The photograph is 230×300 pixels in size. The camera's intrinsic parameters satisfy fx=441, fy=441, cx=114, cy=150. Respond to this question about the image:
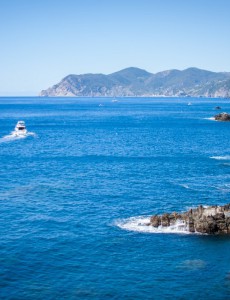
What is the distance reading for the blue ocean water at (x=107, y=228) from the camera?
157 ft

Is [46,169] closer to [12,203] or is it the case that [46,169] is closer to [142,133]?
[12,203]

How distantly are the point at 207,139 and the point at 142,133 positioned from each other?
1431 inches

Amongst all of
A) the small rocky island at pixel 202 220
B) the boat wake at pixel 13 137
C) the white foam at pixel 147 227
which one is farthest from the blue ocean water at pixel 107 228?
the boat wake at pixel 13 137

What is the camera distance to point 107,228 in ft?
214

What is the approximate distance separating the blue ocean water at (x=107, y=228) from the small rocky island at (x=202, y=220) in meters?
1.70

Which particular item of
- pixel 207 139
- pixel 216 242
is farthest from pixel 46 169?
pixel 207 139

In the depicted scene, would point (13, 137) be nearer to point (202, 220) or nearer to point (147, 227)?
point (147, 227)

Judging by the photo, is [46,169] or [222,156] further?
[222,156]

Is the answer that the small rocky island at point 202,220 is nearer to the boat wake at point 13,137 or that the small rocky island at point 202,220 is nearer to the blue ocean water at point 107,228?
the blue ocean water at point 107,228

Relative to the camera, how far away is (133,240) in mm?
60312

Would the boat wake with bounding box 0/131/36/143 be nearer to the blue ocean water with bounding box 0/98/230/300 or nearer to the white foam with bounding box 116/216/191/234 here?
the blue ocean water with bounding box 0/98/230/300

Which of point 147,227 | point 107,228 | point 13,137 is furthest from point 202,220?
point 13,137

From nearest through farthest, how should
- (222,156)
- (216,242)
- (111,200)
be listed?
(216,242), (111,200), (222,156)

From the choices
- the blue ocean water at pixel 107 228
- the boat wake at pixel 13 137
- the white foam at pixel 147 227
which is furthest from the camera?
the boat wake at pixel 13 137
